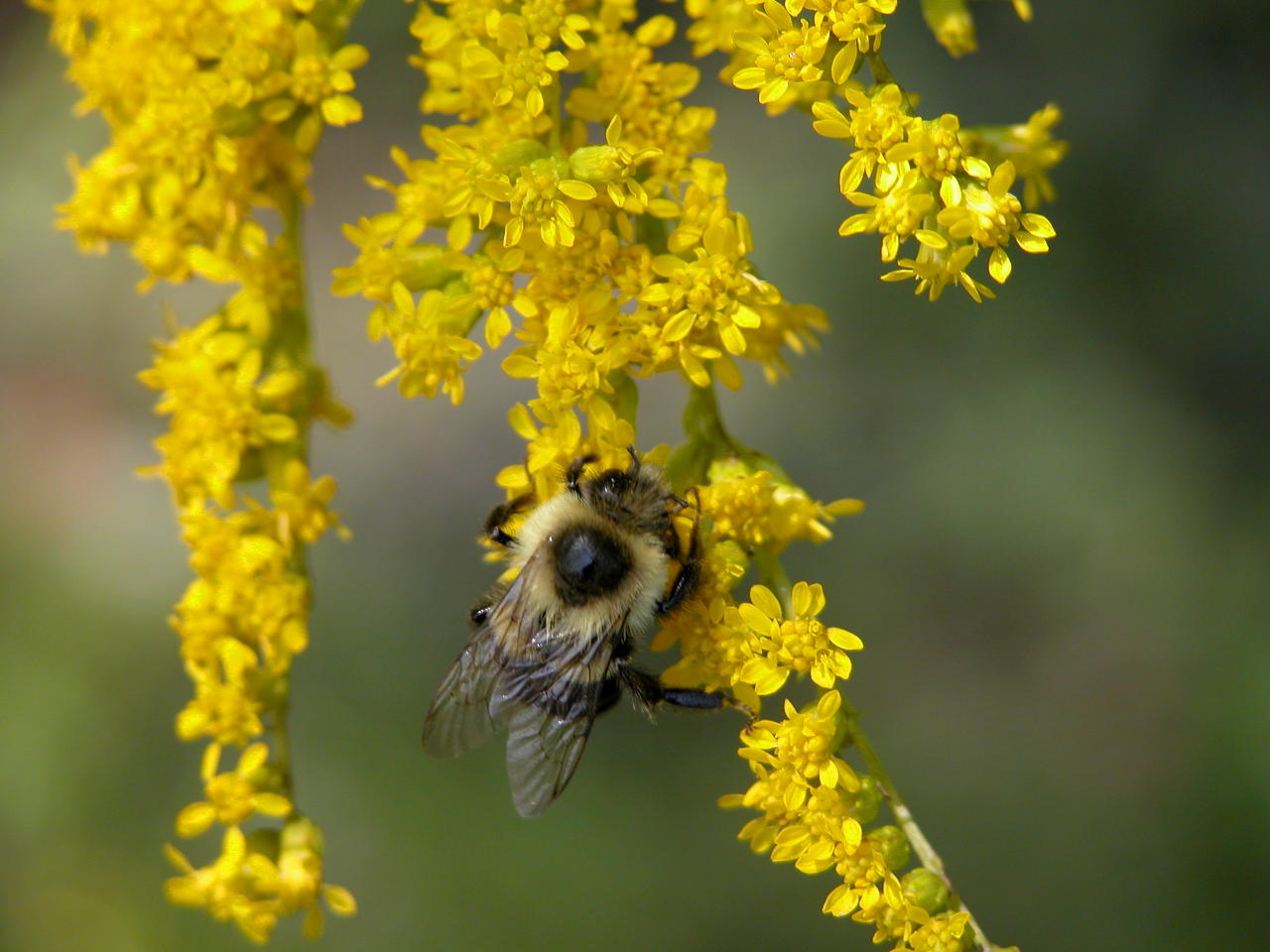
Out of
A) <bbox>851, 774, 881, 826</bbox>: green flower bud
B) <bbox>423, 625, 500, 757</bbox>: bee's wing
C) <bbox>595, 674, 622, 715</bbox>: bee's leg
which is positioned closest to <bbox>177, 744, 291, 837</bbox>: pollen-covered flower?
<bbox>423, 625, 500, 757</bbox>: bee's wing

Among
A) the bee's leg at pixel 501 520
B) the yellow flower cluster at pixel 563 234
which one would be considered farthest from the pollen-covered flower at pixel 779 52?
the bee's leg at pixel 501 520

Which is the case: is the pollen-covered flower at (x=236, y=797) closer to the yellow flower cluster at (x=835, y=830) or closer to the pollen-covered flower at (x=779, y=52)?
the yellow flower cluster at (x=835, y=830)

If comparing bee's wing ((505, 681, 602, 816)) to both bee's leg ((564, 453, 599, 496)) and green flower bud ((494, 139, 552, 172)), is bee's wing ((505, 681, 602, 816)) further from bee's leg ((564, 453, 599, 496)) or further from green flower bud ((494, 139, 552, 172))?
green flower bud ((494, 139, 552, 172))

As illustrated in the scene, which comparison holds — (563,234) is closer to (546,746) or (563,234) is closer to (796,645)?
(796,645)

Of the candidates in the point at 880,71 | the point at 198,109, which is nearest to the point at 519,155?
the point at 880,71

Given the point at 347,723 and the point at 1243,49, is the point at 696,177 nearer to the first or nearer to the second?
the point at 1243,49

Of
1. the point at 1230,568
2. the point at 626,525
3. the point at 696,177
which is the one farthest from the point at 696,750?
the point at 696,177
